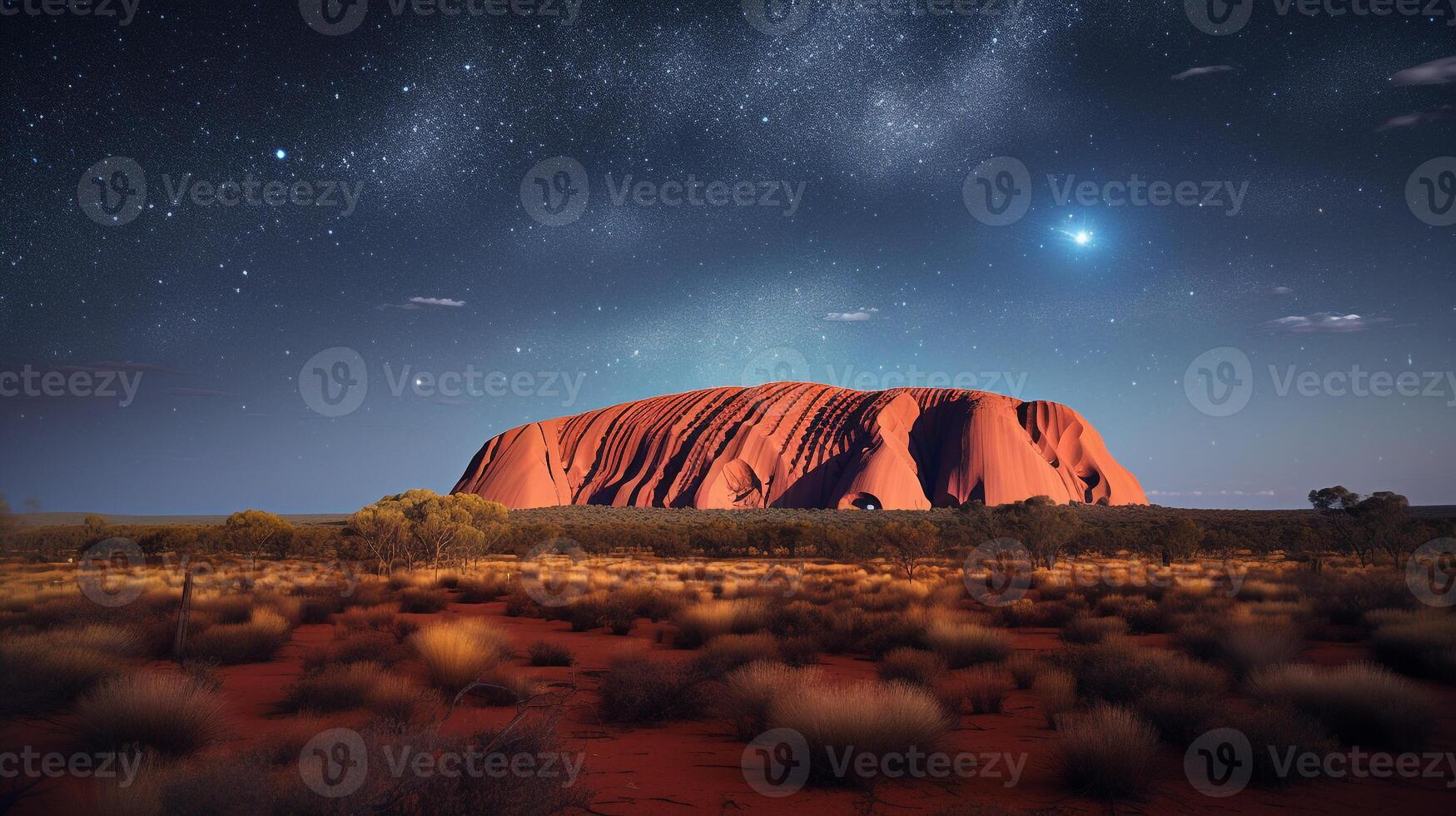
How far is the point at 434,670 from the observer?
8711 millimetres

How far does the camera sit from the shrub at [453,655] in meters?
8.53

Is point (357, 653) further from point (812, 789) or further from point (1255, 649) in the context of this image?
point (1255, 649)

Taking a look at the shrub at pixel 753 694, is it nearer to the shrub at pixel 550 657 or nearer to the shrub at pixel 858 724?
the shrub at pixel 858 724

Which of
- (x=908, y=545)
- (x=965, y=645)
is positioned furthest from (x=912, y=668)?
(x=908, y=545)

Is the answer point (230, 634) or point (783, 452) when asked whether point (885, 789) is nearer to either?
point (230, 634)

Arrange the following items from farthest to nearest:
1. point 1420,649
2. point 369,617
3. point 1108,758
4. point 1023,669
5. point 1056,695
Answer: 1. point 369,617
2. point 1420,649
3. point 1023,669
4. point 1056,695
5. point 1108,758

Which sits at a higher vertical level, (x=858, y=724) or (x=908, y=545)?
(x=858, y=724)

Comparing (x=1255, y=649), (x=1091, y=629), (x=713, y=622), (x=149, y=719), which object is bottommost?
(x=1091, y=629)

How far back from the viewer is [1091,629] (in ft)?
42.5

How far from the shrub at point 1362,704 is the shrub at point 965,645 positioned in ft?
12.4

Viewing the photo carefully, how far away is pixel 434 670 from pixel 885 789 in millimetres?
5917

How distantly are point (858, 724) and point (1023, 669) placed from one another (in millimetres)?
4750

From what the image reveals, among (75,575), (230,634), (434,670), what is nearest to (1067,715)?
(434,670)

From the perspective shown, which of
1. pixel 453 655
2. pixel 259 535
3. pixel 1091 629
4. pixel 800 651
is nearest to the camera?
pixel 453 655
